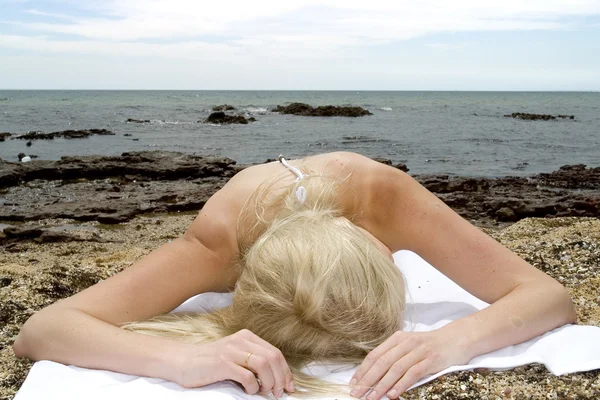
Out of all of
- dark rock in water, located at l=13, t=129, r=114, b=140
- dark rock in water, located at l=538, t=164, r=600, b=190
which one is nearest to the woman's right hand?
dark rock in water, located at l=538, t=164, r=600, b=190

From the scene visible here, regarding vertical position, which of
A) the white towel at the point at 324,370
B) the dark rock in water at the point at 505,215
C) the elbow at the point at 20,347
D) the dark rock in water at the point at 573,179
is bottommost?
the dark rock in water at the point at 505,215

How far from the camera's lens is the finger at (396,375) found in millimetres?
1935

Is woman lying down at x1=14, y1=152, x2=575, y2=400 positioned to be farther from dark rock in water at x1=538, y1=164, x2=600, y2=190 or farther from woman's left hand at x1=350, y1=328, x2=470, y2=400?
dark rock in water at x1=538, y1=164, x2=600, y2=190

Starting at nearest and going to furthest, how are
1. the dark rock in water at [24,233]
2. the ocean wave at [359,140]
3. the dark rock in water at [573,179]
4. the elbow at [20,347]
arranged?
the elbow at [20,347]
the dark rock in water at [24,233]
the dark rock in water at [573,179]
the ocean wave at [359,140]

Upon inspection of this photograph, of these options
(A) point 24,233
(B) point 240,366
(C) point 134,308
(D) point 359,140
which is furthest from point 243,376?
(D) point 359,140

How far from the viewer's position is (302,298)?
2012 mm

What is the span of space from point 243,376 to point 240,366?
1.5 inches

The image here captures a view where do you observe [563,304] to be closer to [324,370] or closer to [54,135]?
[324,370]

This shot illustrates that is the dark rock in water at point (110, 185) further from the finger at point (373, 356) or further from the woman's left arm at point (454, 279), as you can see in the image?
the finger at point (373, 356)

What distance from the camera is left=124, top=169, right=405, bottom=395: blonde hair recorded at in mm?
2033

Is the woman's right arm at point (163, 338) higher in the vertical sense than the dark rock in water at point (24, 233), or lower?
higher

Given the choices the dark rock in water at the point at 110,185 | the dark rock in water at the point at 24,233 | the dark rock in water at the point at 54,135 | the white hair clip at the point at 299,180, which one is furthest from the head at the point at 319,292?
the dark rock in water at the point at 54,135

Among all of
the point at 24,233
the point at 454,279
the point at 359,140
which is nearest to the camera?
the point at 454,279

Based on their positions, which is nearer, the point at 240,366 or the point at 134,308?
the point at 240,366
